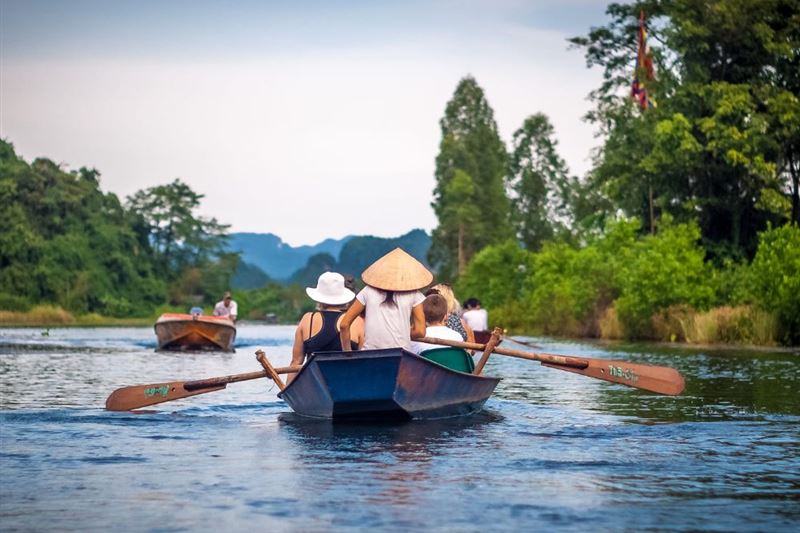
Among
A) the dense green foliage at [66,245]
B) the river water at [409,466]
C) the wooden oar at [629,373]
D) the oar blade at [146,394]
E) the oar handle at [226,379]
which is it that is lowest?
the river water at [409,466]

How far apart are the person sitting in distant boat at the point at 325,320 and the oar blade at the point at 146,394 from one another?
3.52 feet

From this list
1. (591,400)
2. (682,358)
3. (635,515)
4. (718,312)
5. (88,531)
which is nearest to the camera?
(88,531)

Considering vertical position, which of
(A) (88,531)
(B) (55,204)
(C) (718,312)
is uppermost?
(B) (55,204)

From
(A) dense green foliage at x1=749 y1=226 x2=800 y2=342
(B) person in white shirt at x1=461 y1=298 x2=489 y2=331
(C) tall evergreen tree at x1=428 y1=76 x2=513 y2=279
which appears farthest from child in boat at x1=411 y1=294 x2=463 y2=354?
(C) tall evergreen tree at x1=428 y1=76 x2=513 y2=279

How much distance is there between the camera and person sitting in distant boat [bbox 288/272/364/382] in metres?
14.6

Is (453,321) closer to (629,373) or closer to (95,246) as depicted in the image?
(629,373)

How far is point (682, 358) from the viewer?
31125 millimetres

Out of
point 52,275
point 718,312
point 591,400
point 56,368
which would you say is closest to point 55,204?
point 52,275

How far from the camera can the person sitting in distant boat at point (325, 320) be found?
14.6 metres

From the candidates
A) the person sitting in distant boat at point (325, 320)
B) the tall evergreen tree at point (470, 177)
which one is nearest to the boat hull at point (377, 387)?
the person sitting in distant boat at point (325, 320)

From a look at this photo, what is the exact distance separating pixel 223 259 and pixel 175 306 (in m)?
15.0

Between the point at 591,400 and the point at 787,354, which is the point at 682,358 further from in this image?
the point at 591,400

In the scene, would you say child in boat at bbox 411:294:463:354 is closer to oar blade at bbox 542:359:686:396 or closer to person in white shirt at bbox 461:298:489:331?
oar blade at bbox 542:359:686:396

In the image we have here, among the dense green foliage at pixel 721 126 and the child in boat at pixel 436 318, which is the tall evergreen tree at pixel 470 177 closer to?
the dense green foliage at pixel 721 126
